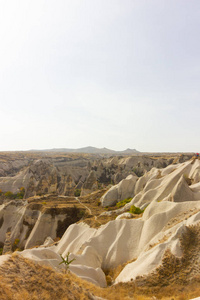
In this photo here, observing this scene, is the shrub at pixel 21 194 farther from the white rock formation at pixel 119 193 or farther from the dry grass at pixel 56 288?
the dry grass at pixel 56 288

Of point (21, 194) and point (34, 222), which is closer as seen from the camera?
point (34, 222)

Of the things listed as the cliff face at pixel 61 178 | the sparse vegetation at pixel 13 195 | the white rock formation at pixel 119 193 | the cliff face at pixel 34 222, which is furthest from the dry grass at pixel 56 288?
the sparse vegetation at pixel 13 195

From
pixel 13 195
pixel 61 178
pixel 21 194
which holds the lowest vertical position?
pixel 13 195

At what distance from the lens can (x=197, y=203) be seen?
17922mm

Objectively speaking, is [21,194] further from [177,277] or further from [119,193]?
[177,277]

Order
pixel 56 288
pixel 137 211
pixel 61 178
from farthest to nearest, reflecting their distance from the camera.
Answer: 1. pixel 61 178
2. pixel 137 211
3. pixel 56 288

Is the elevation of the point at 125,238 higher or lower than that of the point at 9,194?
higher

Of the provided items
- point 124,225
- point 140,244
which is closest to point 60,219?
point 124,225

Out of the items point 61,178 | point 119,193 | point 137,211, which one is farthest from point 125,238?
point 61,178

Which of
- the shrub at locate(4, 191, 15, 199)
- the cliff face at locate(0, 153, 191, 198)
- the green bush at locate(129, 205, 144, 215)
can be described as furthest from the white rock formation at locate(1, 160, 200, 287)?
the shrub at locate(4, 191, 15, 199)

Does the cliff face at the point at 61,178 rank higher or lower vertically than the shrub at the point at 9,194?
higher

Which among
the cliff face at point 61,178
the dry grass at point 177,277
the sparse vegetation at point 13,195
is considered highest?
the dry grass at point 177,277

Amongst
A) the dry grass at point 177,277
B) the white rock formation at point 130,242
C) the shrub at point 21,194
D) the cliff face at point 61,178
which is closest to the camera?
the dry grass at point 177,277

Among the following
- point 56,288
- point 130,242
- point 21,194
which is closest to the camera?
point 56,288
